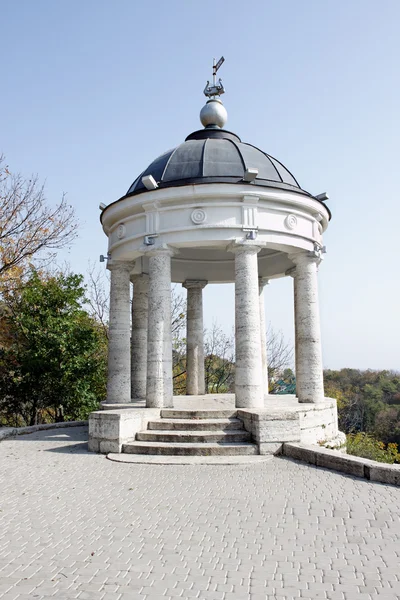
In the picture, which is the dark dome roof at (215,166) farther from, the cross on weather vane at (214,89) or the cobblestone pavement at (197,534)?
the cobblestone pavement at (197,534)

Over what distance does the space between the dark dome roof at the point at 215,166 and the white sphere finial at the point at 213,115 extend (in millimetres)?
2142

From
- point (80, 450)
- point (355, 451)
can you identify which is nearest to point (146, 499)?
point (80, 450)

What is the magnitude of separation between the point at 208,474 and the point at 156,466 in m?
1.47

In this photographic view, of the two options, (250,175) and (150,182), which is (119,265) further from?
(250,175)

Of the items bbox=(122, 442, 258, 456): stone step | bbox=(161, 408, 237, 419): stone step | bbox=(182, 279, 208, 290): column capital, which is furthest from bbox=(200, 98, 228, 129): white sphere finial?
bbox=(122, 442, 258, 456): stone step

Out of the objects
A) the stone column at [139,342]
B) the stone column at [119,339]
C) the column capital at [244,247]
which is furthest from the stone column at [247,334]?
the stone column at [139,342]

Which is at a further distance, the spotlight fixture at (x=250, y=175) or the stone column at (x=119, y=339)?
the stone column at (x=119, y=339)

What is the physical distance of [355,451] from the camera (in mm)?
15656

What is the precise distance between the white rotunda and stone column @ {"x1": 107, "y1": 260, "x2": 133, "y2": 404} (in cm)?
4

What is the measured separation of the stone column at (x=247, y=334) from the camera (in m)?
14.1

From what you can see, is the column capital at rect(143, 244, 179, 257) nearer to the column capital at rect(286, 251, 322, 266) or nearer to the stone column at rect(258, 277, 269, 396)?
the column capital at rect(286, 251, 322, 266)

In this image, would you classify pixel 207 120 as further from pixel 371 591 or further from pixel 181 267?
pixel 371 591

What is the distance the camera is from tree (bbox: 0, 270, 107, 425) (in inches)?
849

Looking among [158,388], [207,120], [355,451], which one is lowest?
[355,451]
